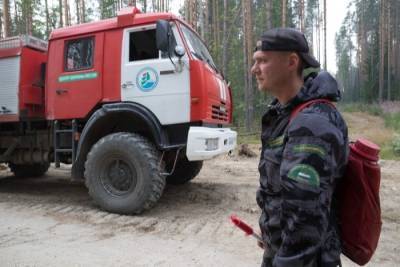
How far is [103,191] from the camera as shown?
5602 mm

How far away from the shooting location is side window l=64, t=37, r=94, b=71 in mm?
5914

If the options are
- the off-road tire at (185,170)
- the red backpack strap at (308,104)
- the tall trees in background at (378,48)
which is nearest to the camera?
the red backpack strap at (308,104)

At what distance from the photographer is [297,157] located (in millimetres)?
1380

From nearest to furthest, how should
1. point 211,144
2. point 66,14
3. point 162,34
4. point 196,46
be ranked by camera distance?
point 162,34
point 211,144
point 196,46
point 66,14

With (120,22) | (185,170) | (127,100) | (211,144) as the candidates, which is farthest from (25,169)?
(211,144)

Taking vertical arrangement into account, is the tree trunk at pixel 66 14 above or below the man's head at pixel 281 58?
above

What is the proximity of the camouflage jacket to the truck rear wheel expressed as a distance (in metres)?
3.84

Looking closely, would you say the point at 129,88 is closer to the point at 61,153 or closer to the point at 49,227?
the point at 61,153

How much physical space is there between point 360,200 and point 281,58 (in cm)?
63

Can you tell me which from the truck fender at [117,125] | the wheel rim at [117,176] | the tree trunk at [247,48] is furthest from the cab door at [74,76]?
the tree trunk at [247,48]

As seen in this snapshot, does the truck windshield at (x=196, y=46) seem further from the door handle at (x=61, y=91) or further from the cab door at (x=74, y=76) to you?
the door handle at (x=61, y=91)

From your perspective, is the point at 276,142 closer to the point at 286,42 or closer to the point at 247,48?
the point at 286,42

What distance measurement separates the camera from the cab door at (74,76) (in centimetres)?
582

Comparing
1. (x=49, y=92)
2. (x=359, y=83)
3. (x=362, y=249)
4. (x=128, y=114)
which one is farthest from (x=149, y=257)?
(x=359, y=83)
